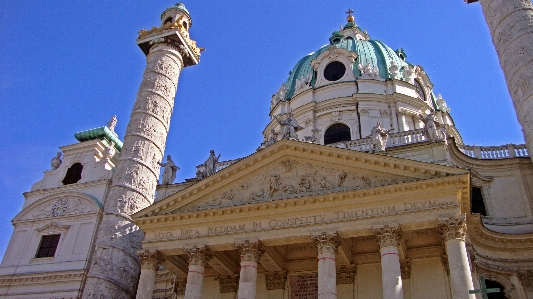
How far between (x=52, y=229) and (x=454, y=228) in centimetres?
1610

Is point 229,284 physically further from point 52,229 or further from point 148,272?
point 52,229

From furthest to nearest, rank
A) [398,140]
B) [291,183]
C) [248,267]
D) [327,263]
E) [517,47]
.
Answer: [398,140] < [517,47] < [291,183] < [248,267] < [327,263]

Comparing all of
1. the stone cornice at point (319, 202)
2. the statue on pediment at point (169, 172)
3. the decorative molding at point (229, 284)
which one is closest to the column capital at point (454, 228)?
the stone cornice at point (319, 202)

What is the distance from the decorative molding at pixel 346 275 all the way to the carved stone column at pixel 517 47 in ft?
24.5

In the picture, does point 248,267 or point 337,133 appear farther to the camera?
point 337,133

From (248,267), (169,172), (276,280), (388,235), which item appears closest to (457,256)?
(388,235)

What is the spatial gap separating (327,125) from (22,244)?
15.8 m

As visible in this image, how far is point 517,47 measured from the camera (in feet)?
60.4

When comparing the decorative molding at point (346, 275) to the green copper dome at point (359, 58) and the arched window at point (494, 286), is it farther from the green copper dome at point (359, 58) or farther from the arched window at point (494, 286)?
the green copper dome at point (359, 58)

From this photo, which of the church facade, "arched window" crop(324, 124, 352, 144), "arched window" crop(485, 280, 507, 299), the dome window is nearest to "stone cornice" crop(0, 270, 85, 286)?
the church facade

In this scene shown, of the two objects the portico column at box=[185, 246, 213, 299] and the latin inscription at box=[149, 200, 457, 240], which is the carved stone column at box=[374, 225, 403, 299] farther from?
the portico column at box=[185, 246, 213, 299]

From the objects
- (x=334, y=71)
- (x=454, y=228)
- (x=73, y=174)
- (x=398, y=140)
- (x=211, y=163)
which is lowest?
(x=454, y=228)

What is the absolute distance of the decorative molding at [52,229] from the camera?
70.7 feet

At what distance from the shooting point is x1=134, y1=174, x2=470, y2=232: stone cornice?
50.6ft
